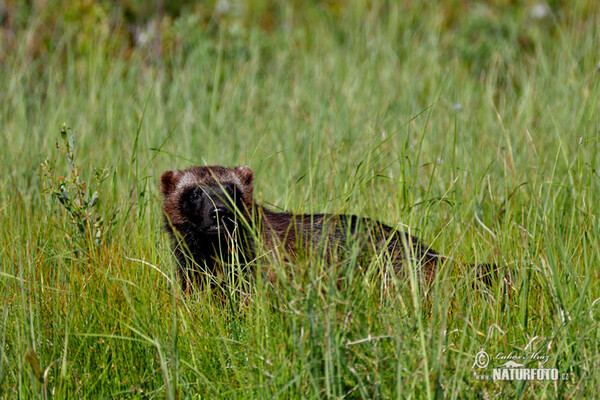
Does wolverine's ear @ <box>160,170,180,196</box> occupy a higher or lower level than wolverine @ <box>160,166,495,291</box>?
higher

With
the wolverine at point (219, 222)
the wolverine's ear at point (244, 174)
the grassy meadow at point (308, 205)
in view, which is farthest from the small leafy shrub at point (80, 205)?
the wolverine's ear at point (244, 174)

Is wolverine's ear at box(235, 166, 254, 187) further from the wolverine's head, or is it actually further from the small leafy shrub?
the small leafy shrub

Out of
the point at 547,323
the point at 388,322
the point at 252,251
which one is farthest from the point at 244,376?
the point at 252,251

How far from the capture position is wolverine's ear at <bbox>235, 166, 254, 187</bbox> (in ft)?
13.9

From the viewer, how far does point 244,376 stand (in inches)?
94.4

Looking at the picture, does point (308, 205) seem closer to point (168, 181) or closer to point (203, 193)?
point (203, 193)

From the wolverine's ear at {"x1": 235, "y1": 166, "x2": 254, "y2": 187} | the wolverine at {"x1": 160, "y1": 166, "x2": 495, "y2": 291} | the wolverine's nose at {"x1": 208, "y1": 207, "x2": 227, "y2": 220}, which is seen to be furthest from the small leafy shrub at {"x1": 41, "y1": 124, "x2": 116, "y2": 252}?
the wolverine's ear at {"x1": 235, "y1": 166, "x2": 254, "y2": 187}

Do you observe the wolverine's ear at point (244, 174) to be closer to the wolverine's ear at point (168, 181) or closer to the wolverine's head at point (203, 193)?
the wolverine's head at point (203, 193)

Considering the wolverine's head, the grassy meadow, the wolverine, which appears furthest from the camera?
the wolverine's head

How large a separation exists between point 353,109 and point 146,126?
184 cm

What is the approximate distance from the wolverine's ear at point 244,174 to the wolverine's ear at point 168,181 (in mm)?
410

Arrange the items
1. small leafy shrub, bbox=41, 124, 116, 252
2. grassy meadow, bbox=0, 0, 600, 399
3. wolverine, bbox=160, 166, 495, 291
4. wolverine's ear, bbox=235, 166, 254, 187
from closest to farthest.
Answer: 1. grassy meadow, bbox=0, 0, 600, 399
2. small leafy shrub, bbox=41, 124, 116, 252
3. wolverine, bbox=160, 166, 495, 291
4. wolverine's ear, bbox=235, 166, 254, 187

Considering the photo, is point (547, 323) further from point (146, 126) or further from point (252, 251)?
point (146, 126)

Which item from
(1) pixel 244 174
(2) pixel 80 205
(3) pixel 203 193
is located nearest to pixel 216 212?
(3) pixel 203 193
